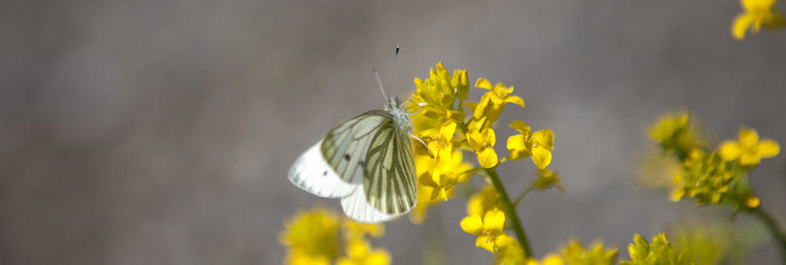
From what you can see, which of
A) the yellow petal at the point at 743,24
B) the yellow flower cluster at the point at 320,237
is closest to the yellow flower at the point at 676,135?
the yellow petal at the point at 743,24

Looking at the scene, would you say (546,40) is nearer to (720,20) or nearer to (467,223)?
(720,20)

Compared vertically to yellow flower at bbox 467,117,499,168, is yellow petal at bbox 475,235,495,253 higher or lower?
lower

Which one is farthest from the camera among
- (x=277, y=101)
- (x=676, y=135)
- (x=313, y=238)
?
(x=277, y=101)

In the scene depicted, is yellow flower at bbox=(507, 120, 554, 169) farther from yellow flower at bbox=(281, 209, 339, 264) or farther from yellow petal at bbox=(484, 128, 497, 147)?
yellow flower at bbox=(281, 209, 339, 264)

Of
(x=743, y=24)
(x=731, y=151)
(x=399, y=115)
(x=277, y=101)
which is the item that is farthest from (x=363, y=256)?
(x=277, y=101)

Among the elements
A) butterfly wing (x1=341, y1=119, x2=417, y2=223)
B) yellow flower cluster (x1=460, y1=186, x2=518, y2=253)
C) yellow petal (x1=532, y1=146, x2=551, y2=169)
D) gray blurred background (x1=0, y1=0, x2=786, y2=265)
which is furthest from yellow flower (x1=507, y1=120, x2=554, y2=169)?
gray blurred background (x1=0, y1=0, x2=786, y2=265)

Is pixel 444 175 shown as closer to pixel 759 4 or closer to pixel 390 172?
pixel 390 172
